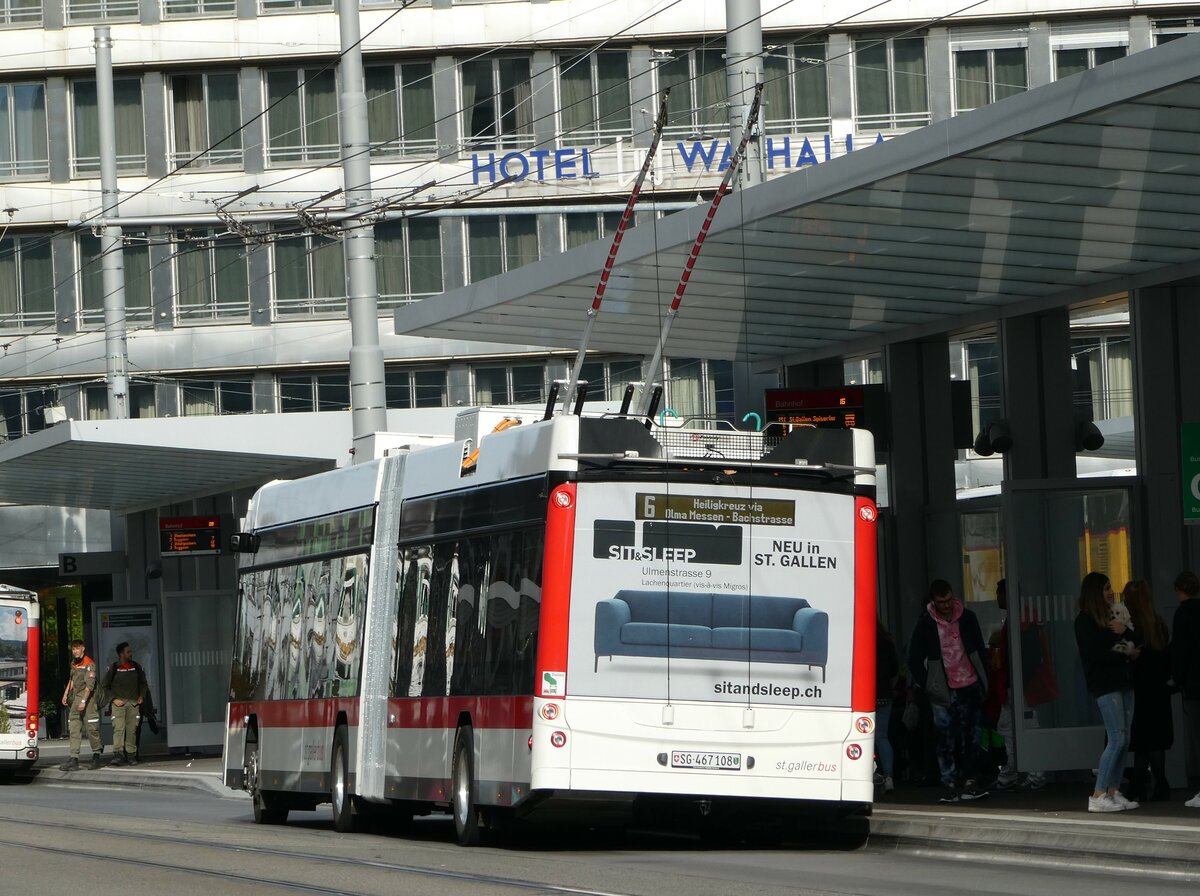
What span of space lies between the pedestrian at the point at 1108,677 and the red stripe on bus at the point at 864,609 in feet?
5.66

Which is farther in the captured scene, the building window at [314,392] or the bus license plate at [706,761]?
the building window at [314,392]

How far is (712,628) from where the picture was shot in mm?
13938

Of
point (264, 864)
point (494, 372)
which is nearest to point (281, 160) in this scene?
point (494, 372)

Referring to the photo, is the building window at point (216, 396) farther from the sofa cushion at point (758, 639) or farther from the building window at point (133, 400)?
the sofa cushion at point (758, 639)

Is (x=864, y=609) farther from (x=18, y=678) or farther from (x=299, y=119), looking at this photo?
(x=299, y=119)

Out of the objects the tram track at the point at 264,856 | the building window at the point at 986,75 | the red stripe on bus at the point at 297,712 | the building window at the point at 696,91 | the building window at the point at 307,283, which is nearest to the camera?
the tram track at the point at 264,856

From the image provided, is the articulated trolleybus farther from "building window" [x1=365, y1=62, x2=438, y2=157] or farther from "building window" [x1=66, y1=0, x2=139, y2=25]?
"building window" [x1=66, y1=0, x2=139, y2=25]

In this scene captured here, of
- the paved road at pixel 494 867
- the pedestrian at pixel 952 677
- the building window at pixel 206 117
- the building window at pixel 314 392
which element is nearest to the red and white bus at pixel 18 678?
the paved road at pixel 494 867

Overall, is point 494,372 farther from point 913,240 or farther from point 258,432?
point 913,240

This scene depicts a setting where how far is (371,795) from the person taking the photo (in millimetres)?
17172

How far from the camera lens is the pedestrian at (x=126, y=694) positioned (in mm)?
32094

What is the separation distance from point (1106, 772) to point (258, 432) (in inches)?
649

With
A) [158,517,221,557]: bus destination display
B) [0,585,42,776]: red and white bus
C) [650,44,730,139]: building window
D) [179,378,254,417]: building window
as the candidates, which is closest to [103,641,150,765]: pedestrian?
[0,585,42,776]: red and white bus

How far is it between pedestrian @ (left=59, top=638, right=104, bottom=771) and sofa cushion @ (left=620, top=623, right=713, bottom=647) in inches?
782
